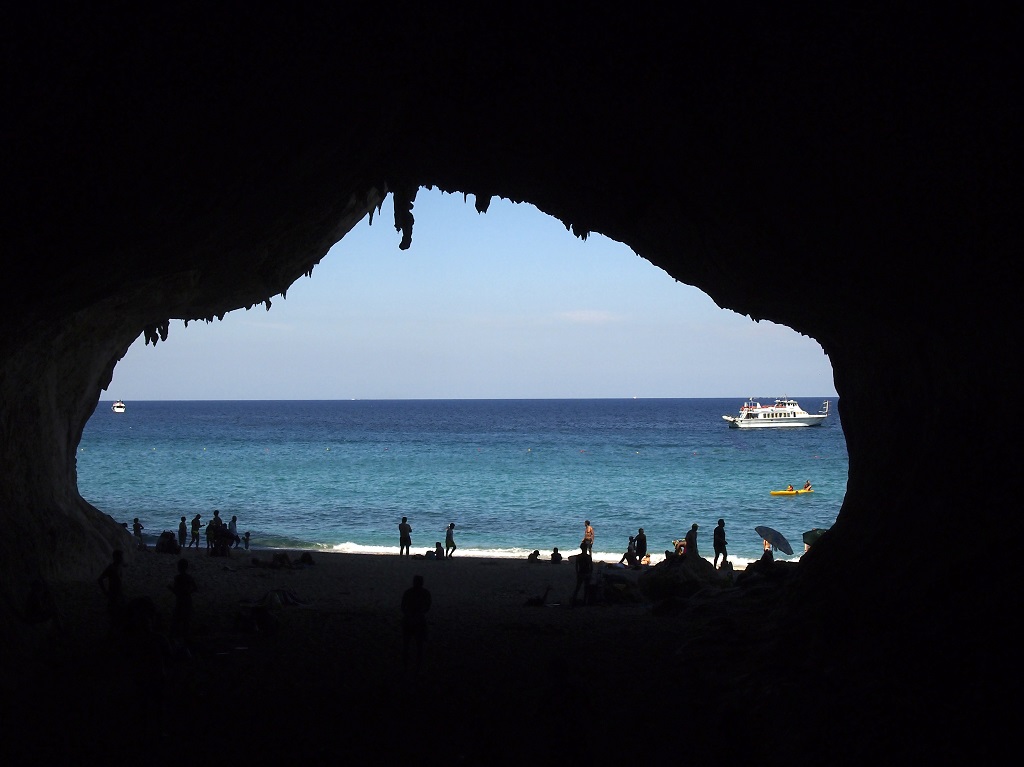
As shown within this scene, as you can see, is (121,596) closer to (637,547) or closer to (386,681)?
(386,681)

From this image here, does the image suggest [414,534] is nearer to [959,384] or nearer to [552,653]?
[552,653]

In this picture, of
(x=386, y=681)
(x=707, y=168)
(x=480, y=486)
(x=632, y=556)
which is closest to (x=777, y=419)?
(x=480, y=486)

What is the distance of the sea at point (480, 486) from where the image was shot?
39.4 meters

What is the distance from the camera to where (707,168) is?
8.05m

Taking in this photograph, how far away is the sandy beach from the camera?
24.3ft

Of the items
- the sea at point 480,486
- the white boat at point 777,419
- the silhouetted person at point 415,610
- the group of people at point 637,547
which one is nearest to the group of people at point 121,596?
the silhouetted person at point 415,610

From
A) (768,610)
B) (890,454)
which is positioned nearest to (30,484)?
(768,610)

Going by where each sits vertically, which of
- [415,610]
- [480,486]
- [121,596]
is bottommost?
[480,486]

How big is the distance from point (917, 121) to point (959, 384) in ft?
11.0

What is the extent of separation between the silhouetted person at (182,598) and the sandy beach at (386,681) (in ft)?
0.83

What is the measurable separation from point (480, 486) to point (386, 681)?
5049cm

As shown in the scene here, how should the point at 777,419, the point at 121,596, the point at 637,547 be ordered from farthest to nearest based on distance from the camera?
the point at 777,419 → the point at 637,547 → the point at 121,596

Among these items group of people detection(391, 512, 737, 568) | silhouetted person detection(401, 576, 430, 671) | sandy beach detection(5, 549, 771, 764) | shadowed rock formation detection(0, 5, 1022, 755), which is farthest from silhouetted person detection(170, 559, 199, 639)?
group of people detection(391, 512, 737, 568)

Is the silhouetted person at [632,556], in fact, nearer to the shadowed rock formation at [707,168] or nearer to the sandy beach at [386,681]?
the sandy beach at [386,681]
